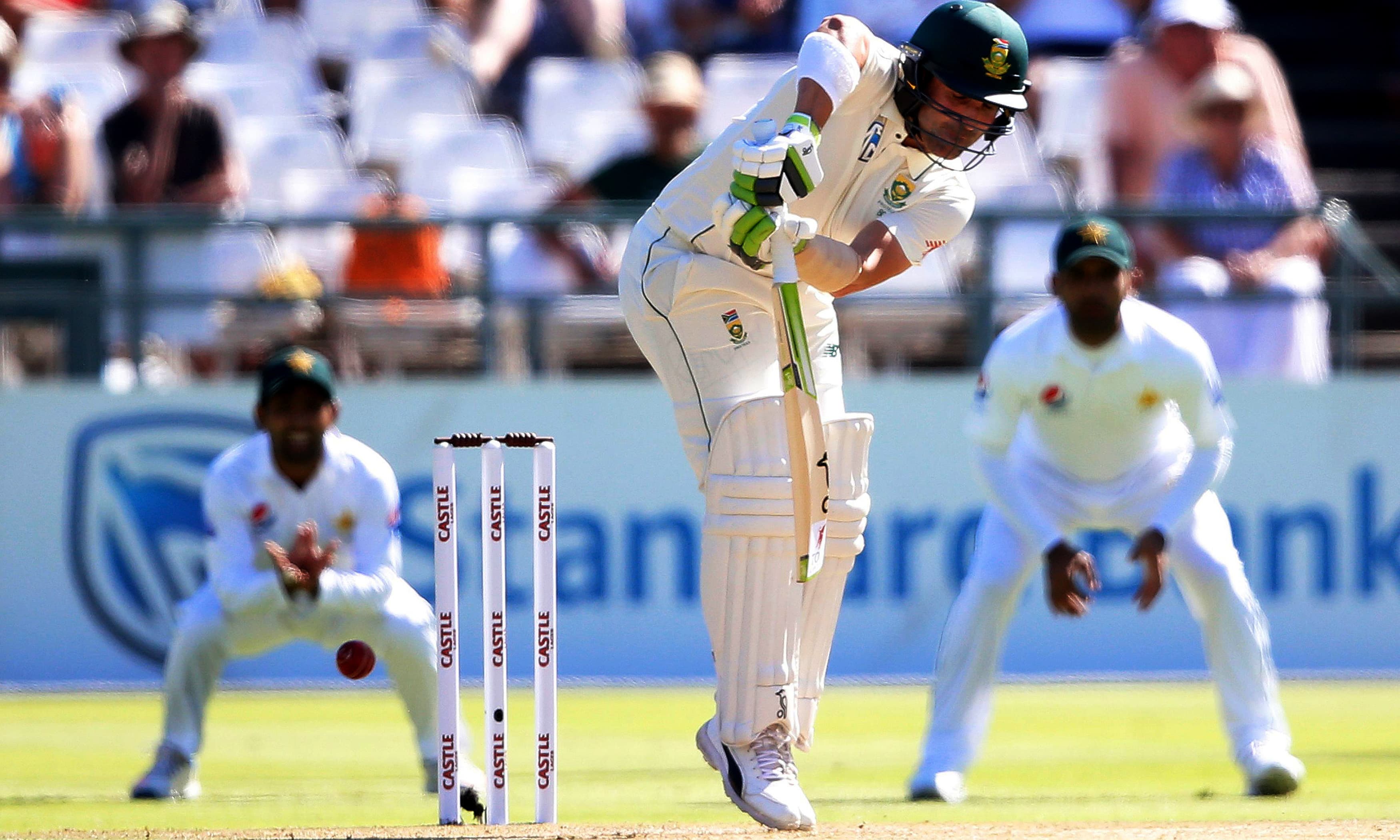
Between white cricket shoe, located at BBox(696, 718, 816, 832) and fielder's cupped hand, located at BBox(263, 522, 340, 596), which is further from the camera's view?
fielder's cupped hand, located at BBox(263, 522, 340, 596)

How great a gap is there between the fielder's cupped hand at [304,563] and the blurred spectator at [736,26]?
758 centimetres

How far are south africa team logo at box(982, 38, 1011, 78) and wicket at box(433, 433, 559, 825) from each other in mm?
1270

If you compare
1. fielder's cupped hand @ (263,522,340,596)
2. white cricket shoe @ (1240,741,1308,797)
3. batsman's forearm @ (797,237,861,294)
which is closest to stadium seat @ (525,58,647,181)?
fielder's cupped hand @ (263,522,340,596)

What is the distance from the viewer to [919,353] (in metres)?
10.4

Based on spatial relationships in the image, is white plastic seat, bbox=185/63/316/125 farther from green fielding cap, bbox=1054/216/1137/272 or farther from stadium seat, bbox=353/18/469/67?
green fielding cap, bbox=1054/216/1137/272

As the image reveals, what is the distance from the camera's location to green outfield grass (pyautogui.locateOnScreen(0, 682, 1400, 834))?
5.37 meters

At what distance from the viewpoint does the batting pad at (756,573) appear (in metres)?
4.45

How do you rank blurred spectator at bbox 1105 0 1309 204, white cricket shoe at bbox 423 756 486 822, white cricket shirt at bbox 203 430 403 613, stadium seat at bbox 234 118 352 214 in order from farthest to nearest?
stadium seat at bbox 234 118 352 214
blurred spectator at bbox 1105 0 1309 204
white cricket shirt at bbox 203 430 403 613
white cricket shoe at bbox 423 756 486 822

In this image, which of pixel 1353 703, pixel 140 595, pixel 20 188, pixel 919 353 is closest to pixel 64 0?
pixel 20 188

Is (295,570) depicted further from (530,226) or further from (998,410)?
(530,226)

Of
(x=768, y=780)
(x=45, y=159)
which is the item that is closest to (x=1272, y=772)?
(x=768, y=780)

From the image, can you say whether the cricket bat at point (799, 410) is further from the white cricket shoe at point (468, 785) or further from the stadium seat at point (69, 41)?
the stadium seat at point (69, 41)

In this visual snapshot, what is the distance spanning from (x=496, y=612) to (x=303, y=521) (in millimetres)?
2123

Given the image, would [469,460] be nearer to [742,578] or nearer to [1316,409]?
[1316,409]
